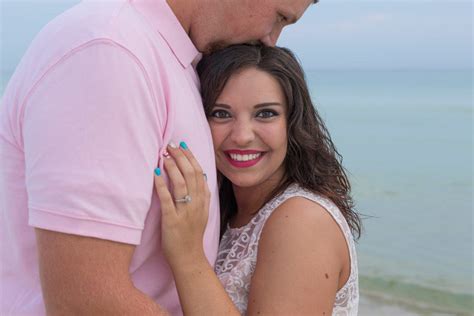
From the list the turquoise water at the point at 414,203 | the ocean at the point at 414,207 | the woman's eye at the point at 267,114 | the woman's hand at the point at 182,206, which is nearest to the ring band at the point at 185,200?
the woman's hand at the point at 182,206

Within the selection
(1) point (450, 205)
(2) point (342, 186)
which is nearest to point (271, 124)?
(2) point (342, 186)

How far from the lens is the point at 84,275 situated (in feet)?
5.28

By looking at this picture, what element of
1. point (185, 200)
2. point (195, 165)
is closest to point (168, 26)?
point (195, 165)

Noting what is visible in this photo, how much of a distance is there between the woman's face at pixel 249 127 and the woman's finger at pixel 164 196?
2.13 ft

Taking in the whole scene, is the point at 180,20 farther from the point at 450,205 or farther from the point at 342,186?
the point at 450,205

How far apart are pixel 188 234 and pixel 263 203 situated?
0.80 meters

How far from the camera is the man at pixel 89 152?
1.59 meters

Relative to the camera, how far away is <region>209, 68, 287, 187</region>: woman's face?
2467 millimetres

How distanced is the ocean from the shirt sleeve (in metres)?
1.52

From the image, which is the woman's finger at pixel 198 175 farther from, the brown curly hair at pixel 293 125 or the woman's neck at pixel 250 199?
the woman's neck at pixel 250 199

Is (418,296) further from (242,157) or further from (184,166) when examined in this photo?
(184,166)

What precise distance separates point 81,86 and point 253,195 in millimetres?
1286

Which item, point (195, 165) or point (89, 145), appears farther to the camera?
point (195, 165)

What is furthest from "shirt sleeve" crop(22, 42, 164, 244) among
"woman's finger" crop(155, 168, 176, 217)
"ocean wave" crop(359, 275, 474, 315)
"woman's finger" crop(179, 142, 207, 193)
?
"ocean wave" crop(359, 275, 474, 315)
